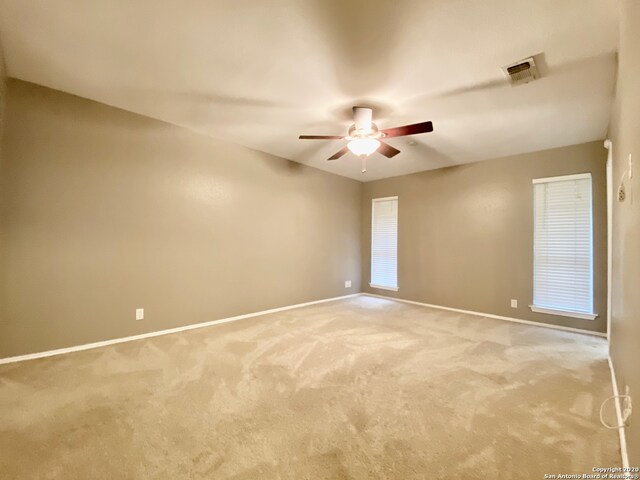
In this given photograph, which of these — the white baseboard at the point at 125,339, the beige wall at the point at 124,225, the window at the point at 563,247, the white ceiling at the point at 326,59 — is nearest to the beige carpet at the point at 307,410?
the white baseboard at the point at 125,339

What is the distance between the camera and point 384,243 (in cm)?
576

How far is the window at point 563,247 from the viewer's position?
141 inches

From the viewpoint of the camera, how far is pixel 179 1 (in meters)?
1.65

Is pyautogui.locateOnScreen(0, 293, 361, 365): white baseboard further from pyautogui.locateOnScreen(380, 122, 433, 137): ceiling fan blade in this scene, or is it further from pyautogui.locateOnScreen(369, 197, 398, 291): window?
pyautogui.locateOnScreen(380, 122, 433, 137): ceiling fan blade

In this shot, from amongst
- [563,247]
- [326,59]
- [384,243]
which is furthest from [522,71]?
[384,243]

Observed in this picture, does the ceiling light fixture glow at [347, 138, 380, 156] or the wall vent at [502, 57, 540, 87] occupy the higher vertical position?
the wall vent at [502, 57, 540, 87]

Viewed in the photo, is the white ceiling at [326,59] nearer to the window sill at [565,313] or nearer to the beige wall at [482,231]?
the beige wall at [482,231]

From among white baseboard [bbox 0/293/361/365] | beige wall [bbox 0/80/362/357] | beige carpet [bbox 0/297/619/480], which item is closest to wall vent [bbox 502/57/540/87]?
beige carpet [bbox 0/297/619/480]

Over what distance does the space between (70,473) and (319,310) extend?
11.5 feet

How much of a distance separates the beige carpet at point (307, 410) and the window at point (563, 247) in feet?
2.23

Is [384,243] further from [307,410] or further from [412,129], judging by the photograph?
[307,410]

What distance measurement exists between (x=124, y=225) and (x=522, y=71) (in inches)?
163

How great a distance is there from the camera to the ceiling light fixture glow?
9.47ft

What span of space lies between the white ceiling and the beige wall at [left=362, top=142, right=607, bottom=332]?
26.7 inches
